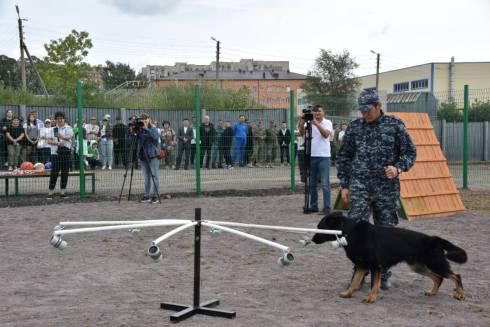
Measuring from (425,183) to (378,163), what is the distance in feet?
17.3

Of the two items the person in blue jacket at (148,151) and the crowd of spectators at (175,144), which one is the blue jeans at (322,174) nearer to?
the crowd of spectators at (175,144)

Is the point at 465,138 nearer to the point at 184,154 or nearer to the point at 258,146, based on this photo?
the point at 258,146

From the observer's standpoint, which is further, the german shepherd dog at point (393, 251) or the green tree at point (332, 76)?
the green tree at point (332, 76)

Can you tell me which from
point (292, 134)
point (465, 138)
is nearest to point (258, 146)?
point (292, 134)

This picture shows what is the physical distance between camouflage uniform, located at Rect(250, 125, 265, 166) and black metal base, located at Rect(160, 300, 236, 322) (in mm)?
8968

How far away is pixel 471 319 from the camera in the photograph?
15.5 ft

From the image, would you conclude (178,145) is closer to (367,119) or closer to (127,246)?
(127,246)

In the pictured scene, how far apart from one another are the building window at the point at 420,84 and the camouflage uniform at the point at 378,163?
5038cm

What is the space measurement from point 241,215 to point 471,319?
19.4ft

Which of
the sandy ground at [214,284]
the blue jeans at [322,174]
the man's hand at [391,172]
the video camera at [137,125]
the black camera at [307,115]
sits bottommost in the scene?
the sandy ground at [214,284]

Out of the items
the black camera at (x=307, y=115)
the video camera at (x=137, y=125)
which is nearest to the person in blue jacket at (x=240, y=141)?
the video camera at (x=137, y=125)

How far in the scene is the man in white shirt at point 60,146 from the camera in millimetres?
12094

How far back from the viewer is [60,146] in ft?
40.2

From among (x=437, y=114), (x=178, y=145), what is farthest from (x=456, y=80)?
(x=178, y=145)
